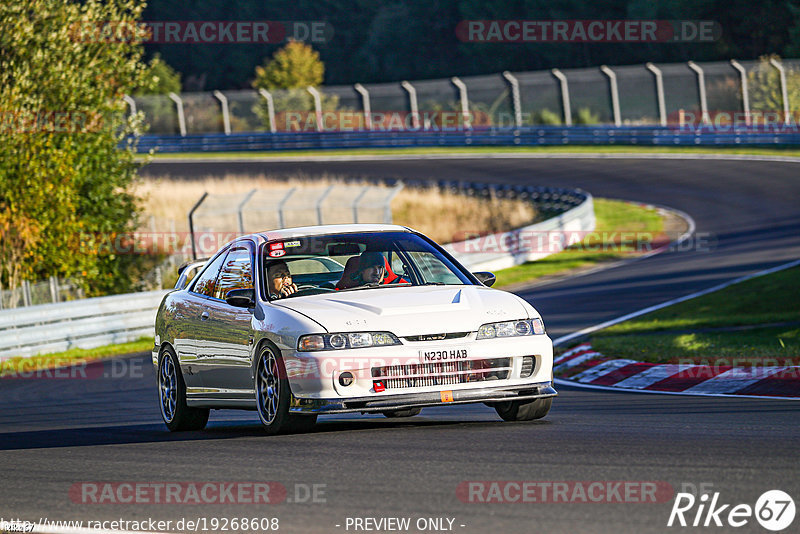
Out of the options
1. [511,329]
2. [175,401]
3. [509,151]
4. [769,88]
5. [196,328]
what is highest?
[769,88]

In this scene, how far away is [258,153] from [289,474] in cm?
5332

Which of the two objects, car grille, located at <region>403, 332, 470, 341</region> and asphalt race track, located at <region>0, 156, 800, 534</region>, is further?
car grille, located at <region>403, 332, 470, 341</region>

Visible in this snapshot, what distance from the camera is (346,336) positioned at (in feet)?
27.5

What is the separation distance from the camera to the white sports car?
328 inches

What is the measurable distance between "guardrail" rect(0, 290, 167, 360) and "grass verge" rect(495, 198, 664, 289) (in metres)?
7.27

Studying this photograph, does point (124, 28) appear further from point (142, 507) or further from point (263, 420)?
point (142, 507)

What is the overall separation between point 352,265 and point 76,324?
461 inches

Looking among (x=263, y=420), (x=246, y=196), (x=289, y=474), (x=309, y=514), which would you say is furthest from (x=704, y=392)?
(x=246, y=196)

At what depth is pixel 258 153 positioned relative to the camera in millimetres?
59719

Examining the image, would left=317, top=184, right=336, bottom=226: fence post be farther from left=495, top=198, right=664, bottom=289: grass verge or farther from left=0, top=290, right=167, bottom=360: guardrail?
left=0, top=290, right=167, bottom=360: guardrail

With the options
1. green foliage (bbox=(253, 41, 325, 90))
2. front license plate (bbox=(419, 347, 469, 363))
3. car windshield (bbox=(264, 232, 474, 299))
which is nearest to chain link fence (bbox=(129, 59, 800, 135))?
green foliage (bbox=(253, 41, 325, 90))

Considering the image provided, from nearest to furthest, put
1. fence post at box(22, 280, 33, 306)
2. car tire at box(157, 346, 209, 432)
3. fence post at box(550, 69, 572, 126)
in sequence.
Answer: car tire at box(157, 346, 209, 432) → fence post at box(22, 280, 33, 306) → fence post at box(550, 69, 572, 126)

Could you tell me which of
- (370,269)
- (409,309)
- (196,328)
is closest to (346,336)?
(409,309)

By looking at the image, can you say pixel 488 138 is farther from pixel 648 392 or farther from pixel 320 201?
pixel 648 392
